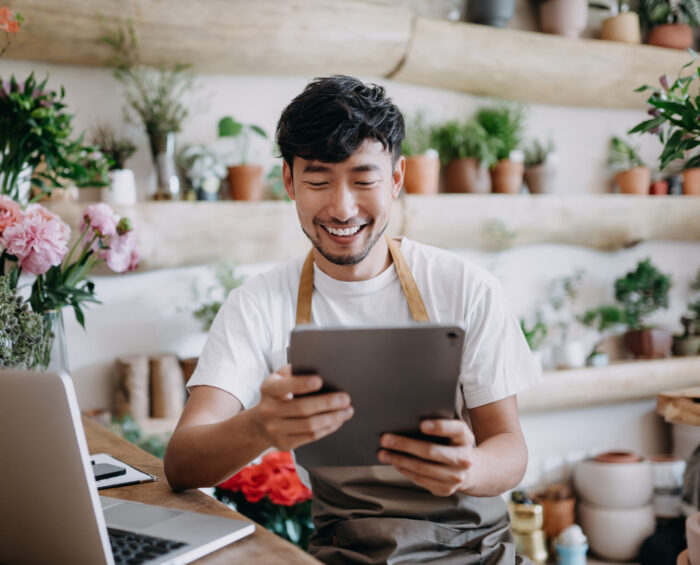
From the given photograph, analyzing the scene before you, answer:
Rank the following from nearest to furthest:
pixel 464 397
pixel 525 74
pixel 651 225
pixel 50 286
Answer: pixel 464 397
pixel 50 286
pixel 525 74
pixel 651 225

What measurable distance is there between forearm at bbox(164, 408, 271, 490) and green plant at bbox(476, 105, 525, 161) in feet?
8.66

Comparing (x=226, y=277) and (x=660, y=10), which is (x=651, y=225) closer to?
(x=660, y=10)

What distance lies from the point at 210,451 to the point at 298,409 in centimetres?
32

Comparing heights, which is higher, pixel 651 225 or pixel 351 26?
pixel 351 26

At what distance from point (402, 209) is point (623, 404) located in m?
1.92

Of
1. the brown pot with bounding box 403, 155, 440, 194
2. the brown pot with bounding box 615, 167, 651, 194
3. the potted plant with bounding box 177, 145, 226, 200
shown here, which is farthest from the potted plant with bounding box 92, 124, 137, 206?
the brown pot with bounding box 615, 167, 651, 194

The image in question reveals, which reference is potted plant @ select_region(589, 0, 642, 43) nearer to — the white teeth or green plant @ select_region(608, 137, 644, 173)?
green plant @ select_region(608, 137, 644, 173)

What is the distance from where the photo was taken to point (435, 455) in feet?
3.20

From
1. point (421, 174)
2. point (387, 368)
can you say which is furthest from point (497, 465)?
point (421, 174)

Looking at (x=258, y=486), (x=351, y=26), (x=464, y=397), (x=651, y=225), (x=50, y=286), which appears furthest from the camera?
(x=651, y=225)

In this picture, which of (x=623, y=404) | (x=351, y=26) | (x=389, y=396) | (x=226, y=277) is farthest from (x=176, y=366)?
(x=623, y=404)

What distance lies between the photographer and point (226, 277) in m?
2.87

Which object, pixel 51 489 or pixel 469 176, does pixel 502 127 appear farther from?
pixel 51 489

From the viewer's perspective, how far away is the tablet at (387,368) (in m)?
0.90
